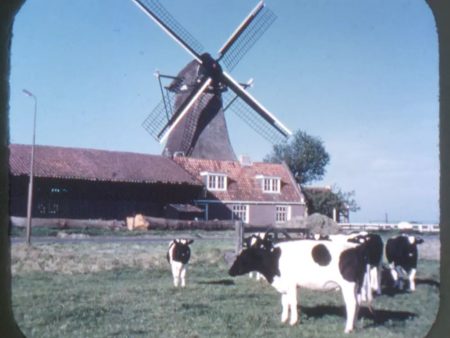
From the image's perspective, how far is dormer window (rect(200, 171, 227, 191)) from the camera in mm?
6223

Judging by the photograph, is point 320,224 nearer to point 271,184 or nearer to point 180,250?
point 271,184

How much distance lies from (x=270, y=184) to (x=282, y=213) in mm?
357

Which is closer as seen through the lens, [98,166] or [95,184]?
[98,166]

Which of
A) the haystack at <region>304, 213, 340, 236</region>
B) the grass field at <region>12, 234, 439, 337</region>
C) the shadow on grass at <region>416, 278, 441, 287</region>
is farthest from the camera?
the haystack at <region>304, 213, 340, 236</region>

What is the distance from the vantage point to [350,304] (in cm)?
486

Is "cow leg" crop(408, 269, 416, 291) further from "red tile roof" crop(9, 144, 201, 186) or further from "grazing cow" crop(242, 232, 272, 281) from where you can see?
"red tile roof" crop(9, 144, 201, 186)

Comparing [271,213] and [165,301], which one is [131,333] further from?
[271,213]

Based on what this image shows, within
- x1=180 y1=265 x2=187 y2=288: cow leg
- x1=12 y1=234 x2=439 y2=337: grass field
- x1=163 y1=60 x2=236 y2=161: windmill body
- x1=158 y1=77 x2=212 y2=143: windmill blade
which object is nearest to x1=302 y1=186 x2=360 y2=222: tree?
x1=12 y1=234 x2=439 y2=337: grass field

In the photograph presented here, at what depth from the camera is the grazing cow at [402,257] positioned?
606cm

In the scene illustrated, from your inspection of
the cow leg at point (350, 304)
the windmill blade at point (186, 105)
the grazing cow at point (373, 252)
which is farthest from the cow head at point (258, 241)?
the windmill blade at point (186, 105)

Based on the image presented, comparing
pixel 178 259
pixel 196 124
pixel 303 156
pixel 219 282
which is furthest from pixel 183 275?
pixel 196 124

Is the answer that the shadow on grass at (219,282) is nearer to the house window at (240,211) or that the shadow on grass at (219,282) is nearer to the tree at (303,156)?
the house window at (240,211)

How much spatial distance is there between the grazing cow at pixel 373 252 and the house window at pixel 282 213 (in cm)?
76

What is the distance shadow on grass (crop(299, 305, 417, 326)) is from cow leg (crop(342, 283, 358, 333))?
0.18 m
